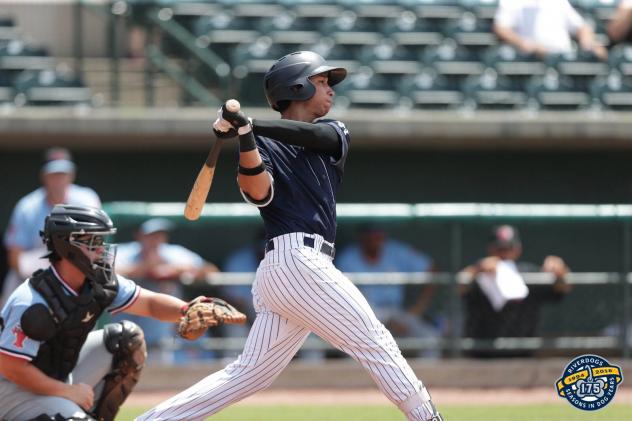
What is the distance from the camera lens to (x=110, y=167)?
34.0 feet

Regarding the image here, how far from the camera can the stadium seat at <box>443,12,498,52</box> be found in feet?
37.3

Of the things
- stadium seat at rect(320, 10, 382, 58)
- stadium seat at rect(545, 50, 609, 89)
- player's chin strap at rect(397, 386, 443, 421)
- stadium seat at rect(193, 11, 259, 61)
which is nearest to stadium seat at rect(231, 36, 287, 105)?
stadium seat at rect(193, 11, 259, 61)

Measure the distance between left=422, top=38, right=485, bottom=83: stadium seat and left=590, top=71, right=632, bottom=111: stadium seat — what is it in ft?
3.36

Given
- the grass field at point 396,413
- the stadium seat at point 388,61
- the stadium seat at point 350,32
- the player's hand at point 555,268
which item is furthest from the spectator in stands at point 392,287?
the stadium seat at point 350,32

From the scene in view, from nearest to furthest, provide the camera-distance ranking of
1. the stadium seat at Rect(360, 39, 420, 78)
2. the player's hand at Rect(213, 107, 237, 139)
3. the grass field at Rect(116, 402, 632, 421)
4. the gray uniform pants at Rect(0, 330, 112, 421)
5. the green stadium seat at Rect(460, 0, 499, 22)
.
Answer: the player's hand at Rect(213, 107, 237, 139), the gray uniform pants at Rect(0, 330, 112, 421), the grass field at Rect(116, 402, 632, 421), the stadium seat at Rect(360, 39, 420, 78), the green stadium seat at Rect(460, 0, 499, 22)

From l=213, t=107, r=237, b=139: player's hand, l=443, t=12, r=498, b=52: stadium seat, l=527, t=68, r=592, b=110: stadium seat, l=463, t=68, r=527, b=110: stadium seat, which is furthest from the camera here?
l=443, t=12, r=498, b=52: stadium seat

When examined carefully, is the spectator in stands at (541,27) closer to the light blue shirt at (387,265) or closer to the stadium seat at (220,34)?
the stadium seat at (220,34)

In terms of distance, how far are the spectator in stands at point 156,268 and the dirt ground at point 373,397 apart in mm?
475

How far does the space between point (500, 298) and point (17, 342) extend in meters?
4.33

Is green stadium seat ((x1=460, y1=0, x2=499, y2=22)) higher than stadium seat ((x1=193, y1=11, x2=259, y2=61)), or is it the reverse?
green stadium seat ((x1=460, y1=0, x2=499, y2=22))

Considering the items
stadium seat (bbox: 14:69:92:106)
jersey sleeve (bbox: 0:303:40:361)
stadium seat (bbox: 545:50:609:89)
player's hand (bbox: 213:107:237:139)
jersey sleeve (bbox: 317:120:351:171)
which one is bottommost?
jersey sleeve (bbox: 0:303:40:361)

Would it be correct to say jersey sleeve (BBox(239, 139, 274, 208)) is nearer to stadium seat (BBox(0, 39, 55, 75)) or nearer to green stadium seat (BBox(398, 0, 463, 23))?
stadium seat (BBox(0, 39, 55, 75))

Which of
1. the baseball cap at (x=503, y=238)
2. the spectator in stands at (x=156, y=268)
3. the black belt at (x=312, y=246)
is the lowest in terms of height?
the black belt at (x=312, y=246)

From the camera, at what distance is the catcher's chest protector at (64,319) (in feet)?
15.2
